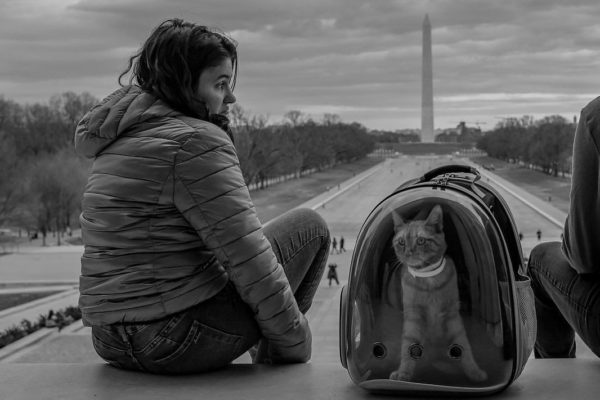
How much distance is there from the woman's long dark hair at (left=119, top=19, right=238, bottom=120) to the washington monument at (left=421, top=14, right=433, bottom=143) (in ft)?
280

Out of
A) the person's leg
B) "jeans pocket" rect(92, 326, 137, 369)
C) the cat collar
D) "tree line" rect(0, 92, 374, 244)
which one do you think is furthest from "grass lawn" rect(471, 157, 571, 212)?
the cat collar

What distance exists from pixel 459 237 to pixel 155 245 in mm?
916

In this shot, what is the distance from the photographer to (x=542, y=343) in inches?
130

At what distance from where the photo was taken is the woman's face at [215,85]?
9.34ft

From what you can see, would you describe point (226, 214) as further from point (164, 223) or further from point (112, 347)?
point (112, 347)

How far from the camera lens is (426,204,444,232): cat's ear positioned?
8.04 feet

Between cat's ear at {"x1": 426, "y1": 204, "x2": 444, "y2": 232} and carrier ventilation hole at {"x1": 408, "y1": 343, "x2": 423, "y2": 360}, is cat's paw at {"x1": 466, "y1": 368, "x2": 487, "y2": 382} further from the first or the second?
cat's ear at {"x1": 426, "y1": 204, "x2": 444, "y2": 232}

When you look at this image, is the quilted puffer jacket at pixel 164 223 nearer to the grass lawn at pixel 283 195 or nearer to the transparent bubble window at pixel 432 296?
the transparent bubble window at pixel 432 296

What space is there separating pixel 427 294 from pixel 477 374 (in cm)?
26

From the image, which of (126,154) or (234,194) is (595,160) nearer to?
(234,194)

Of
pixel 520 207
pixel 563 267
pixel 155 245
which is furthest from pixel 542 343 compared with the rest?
pixel 520 207

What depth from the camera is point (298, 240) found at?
309 centimetres

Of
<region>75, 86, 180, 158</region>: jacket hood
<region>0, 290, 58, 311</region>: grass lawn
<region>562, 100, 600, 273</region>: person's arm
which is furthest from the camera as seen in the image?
<region>0, 290, 58, 311</region>: grass lawn

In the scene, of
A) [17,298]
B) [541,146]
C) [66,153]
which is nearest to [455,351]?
[17,298]
